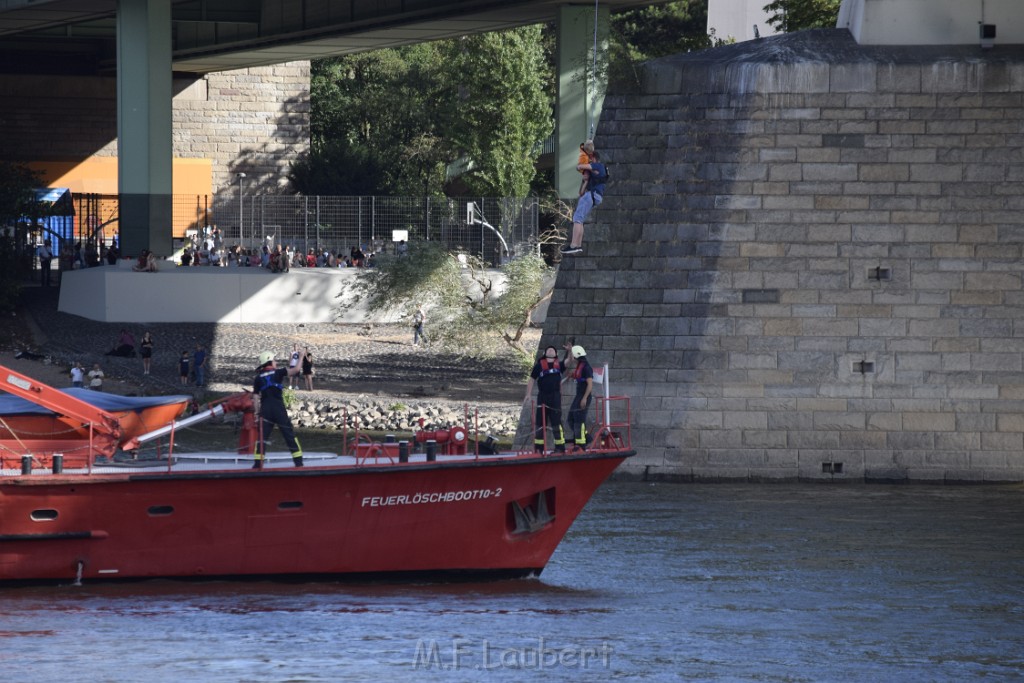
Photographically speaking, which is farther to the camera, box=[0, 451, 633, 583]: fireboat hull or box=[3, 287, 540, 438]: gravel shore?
box=[3, 287, 540, 438]: gravel shore

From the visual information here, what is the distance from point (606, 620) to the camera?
55.0 ft

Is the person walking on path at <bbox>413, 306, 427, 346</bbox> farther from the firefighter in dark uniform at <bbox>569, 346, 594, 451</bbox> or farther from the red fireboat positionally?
the red fireboat

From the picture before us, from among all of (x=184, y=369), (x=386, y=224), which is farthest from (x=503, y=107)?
(x=184, y=369)

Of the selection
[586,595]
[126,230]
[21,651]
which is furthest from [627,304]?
[126,230]

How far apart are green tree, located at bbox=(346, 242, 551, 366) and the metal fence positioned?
3.05m

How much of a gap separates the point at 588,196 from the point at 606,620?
27.8 ft

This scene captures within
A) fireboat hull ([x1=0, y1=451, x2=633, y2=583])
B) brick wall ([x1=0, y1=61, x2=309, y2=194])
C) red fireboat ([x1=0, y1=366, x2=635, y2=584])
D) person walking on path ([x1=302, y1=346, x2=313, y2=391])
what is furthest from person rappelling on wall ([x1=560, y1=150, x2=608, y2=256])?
brick wall ([x1=0, y1=61, x2=309, y2=194])

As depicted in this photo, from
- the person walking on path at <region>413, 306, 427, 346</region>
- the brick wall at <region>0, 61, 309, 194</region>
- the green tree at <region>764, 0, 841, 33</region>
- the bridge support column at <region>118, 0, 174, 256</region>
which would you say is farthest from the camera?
the brick wall at <region>0, 61, 309, 194</region>

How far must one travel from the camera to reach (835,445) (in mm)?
24703

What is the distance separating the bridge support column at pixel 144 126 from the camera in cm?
4031

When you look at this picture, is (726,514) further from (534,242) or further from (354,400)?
(534,242)

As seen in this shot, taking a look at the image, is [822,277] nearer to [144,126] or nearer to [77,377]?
[77,377]

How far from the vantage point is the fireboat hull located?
54.2 feet

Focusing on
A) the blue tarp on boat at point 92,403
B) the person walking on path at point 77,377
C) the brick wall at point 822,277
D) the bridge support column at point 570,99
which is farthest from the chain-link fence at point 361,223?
the blue tarp on boat at point 92,403
